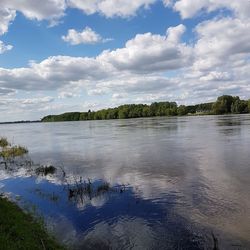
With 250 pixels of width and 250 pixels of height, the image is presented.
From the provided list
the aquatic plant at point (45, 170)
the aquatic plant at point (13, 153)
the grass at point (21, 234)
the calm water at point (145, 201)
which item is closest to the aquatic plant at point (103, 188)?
the calm water at point (145, 201)

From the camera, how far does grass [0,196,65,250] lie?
28.2 feet

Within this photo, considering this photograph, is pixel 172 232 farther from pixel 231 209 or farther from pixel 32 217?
pixel 32 217

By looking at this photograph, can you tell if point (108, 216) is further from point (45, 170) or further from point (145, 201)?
point (45, 170)

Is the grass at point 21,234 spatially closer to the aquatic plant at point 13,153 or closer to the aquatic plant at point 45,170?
the aquatic plant at point 45,170

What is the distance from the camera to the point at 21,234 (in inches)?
375

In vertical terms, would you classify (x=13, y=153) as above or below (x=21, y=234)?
below

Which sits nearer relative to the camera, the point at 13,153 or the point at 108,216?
the point at 108,216

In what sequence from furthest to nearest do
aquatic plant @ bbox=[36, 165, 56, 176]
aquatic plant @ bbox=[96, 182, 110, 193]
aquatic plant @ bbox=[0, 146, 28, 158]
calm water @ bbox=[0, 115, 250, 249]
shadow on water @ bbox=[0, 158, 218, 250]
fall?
aquatic plant @ bbox=[0, 146, 28, 158] < aquatic plant @ bbox=[36, 165, 56, 176] < aquatic plant @ bbox=[96, 182, 110, 193] < calm water @ bbox=[0, 115, 250, 249] < shadow on water @ bbox=[0, 158, 218, 250]

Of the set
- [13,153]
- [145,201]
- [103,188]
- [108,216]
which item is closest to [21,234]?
[108,216]

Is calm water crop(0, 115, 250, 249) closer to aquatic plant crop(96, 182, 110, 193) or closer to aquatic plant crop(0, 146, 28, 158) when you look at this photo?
aquatic plant crop(96, 182, 110, 193)

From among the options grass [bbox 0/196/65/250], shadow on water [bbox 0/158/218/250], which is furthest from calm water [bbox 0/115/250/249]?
grass [bbox 0/196/65/250]

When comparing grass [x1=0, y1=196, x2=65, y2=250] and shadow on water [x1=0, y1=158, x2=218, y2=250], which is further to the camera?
shadow on water [x1=0, y1=158, x2=218, y2=250]

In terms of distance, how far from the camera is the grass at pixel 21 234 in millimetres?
8586

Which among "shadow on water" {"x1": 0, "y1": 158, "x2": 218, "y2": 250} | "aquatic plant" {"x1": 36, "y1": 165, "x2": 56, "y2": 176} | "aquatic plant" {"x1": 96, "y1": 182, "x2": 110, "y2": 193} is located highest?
"aquatic plant" {"x1": 96, "y1": 182, "x2": 110, "y2": 193}
